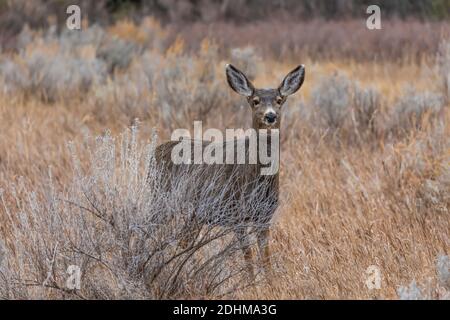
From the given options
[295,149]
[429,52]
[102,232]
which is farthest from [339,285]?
[429,52]

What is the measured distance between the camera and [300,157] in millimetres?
9195

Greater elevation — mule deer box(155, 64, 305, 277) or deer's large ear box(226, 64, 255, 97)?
deer's large ear box(226, 64, 255, 97)

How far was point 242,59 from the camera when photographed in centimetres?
1466

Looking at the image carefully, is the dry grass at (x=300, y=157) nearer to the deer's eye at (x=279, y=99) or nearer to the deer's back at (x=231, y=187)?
the deer's back at (x=231, y=187)

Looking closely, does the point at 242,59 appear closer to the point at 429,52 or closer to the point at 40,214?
the point at 429,52

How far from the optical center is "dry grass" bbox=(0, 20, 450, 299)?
19.3ft

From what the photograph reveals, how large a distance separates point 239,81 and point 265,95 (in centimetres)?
23

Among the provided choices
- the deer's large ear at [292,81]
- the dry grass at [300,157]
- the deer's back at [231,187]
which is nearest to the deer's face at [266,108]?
the deer's large ear at [292,81]

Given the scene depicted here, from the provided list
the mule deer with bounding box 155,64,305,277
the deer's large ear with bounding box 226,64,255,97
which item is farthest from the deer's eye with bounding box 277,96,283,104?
the deer's large ear with bounding box 226,64,255,97

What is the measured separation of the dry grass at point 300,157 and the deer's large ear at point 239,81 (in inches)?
32.2

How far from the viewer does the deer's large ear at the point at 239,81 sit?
21.7 ft

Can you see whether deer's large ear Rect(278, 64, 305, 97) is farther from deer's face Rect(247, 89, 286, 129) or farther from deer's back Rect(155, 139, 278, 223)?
deer's back Rect(155, 139, 278, 223)

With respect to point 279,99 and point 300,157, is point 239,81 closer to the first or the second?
point 279,99

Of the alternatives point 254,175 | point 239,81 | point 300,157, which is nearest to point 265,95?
point 239,81
